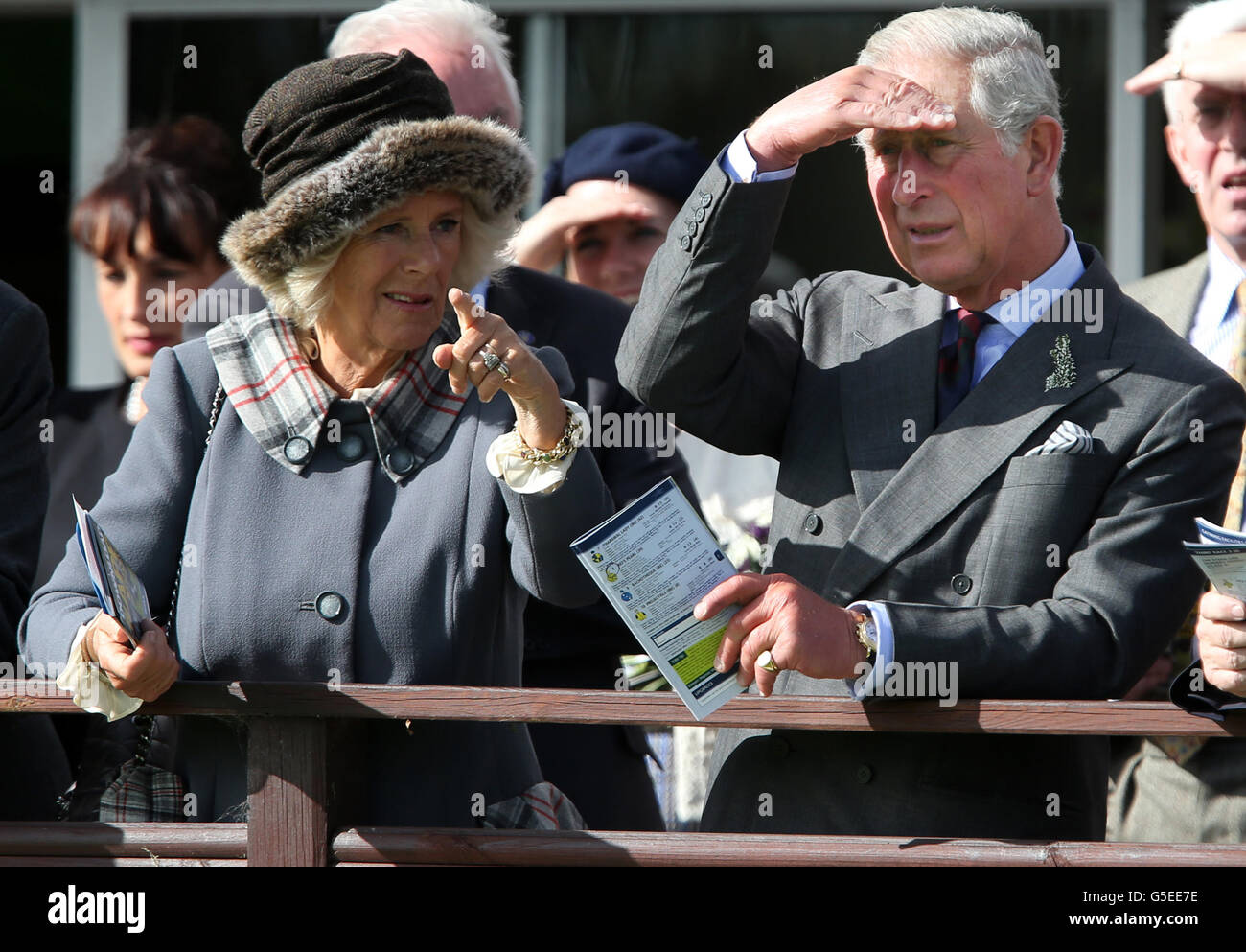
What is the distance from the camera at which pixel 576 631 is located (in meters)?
3.51

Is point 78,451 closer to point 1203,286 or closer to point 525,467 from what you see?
point 525,467

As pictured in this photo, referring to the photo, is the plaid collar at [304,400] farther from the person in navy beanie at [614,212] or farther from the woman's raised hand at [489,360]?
the person in navy beanie at [614,212]

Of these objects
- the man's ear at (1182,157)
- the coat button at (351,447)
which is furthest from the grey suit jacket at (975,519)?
the man's ear at (1182,157)

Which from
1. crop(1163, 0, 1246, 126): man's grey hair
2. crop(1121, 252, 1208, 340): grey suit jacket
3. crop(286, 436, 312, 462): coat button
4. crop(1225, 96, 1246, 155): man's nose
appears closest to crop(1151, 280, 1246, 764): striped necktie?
crop(1121, 252, 1208, 340): grey suit jacket

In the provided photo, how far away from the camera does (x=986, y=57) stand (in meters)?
2.88

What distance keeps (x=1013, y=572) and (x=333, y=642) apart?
1076 mm

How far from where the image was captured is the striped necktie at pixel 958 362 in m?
2.94

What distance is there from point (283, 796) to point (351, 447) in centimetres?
60

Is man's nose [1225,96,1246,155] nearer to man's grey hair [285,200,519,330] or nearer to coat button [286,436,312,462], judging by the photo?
man's grey hair [285,200,519,330]

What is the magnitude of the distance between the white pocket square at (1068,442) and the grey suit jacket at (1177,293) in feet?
3.94

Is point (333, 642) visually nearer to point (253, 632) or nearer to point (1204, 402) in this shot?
point (253, 632)

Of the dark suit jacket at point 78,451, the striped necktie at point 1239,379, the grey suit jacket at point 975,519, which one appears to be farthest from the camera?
the dark suit jacket at point 78,451

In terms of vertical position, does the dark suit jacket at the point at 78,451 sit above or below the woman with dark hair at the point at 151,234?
below

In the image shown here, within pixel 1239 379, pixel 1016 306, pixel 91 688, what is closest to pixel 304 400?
pixel 91 688
